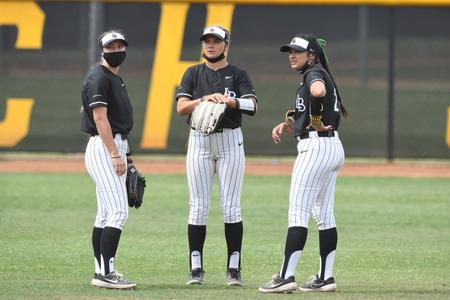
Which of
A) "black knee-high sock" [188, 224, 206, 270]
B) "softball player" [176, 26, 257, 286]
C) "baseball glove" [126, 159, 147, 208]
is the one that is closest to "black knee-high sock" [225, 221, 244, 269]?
"softball player" [176, 26, 257, 286]

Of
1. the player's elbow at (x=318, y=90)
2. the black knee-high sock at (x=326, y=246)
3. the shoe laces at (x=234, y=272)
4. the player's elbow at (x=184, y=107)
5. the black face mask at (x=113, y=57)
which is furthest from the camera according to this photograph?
the shoe laces at (x=234, y=272)

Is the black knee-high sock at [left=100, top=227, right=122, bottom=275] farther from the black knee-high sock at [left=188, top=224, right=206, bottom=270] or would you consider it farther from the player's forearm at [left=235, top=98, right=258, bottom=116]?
the player's forearm at [left=235, top=98, right=258, bottom=116]

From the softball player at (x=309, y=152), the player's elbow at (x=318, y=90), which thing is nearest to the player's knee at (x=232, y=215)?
the softball player at (x=309, y=152)

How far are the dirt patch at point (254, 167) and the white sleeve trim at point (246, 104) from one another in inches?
334

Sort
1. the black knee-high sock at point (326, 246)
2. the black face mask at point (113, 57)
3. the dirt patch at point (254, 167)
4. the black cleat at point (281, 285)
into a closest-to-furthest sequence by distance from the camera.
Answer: the black cleat at point (281, 285), the black face mask at point (113, 57), the black knee-high sock at point (326, 246), the dirt patch at point (254, 167)

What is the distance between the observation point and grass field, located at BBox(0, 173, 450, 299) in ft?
26.6

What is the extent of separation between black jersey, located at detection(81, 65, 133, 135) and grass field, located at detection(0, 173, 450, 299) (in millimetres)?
1191

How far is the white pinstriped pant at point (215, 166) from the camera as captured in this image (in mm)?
8266

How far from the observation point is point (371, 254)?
10.0m

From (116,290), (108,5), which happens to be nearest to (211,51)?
(116,290)

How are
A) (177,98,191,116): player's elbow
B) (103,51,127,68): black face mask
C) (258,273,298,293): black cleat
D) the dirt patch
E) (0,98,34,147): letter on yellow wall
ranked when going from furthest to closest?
(0,98,34,147): letter on yellow wall → the dirt patch → (177,98,191,116): player's elbow → (103,51,127,68): black face mask → (258,273,298,293): black cleat

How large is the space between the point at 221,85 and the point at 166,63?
9.81 meters

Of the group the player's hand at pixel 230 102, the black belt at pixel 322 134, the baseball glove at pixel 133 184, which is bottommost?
the baseball glove at pixel 133 184

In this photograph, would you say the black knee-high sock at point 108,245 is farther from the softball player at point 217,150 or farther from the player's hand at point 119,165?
the softball player at point 217,150
